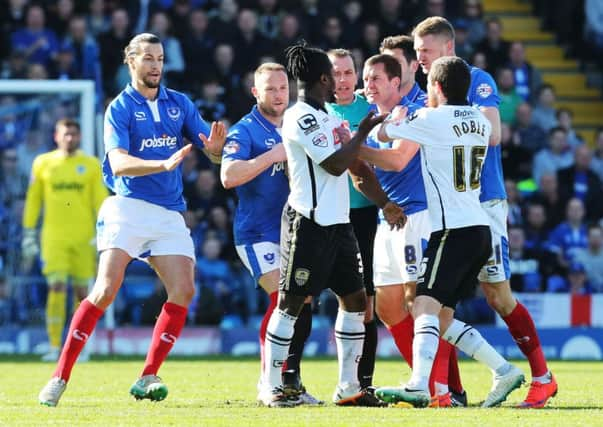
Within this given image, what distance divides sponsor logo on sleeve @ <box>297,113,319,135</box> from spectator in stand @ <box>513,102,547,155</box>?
437 inches

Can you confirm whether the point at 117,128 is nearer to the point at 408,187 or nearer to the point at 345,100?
the point at 345,100

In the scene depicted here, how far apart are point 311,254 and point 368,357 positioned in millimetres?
1439

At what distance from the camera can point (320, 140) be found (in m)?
8.86

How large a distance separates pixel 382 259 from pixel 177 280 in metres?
1.43

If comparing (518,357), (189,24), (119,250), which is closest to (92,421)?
(119,250)

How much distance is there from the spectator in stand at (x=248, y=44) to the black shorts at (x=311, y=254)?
1028 cm

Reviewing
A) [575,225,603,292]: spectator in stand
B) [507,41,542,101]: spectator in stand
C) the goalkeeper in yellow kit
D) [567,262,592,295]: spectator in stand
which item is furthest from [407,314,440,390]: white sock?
[507,41,542,101]: spectator in stand

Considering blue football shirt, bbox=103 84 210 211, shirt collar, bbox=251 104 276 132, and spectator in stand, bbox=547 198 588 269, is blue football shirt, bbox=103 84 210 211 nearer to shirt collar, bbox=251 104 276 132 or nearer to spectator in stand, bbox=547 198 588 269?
shirt collar, bbox=251 104 276 132

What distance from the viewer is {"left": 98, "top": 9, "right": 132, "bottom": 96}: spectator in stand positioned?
61.0ft

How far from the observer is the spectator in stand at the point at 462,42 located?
2042cm

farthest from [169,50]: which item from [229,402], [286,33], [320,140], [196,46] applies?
[320,140]

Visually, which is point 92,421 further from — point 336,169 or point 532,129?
point 532,129

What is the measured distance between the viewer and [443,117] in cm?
891

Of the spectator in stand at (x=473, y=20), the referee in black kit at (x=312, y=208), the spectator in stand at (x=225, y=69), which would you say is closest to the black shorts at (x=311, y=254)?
the referee in black kit at (x=312, y=208)
